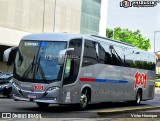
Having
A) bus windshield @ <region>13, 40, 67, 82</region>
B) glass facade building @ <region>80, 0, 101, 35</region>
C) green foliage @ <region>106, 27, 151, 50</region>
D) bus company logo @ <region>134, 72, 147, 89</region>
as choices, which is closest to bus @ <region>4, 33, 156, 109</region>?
bus windshield @ <region>13, 40, 67, 82</region>

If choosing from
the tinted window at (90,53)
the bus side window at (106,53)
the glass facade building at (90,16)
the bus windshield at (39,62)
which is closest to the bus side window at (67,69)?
the bus windshield at (39,62)

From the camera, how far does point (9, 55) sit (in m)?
17.8

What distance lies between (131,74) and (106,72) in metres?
3.70

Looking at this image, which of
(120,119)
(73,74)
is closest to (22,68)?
(73,74)

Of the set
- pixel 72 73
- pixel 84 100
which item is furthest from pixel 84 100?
pixel 72 73

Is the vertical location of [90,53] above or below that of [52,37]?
below

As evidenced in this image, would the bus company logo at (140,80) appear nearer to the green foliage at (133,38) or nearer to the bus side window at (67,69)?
the bus side window at (67,69)

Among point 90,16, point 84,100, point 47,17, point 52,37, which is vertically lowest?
point 84,100

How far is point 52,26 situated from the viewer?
196ft

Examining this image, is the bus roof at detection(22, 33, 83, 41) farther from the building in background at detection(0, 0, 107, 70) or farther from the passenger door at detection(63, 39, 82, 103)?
the building in background at detection(0, 0, 107, 70)

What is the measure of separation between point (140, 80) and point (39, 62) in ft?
32.3

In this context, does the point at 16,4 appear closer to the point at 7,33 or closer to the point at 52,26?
the point at 7,33

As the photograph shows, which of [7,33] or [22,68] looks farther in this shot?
[7,33]

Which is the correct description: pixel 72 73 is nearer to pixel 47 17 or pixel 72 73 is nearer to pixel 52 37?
pixel 52 37
